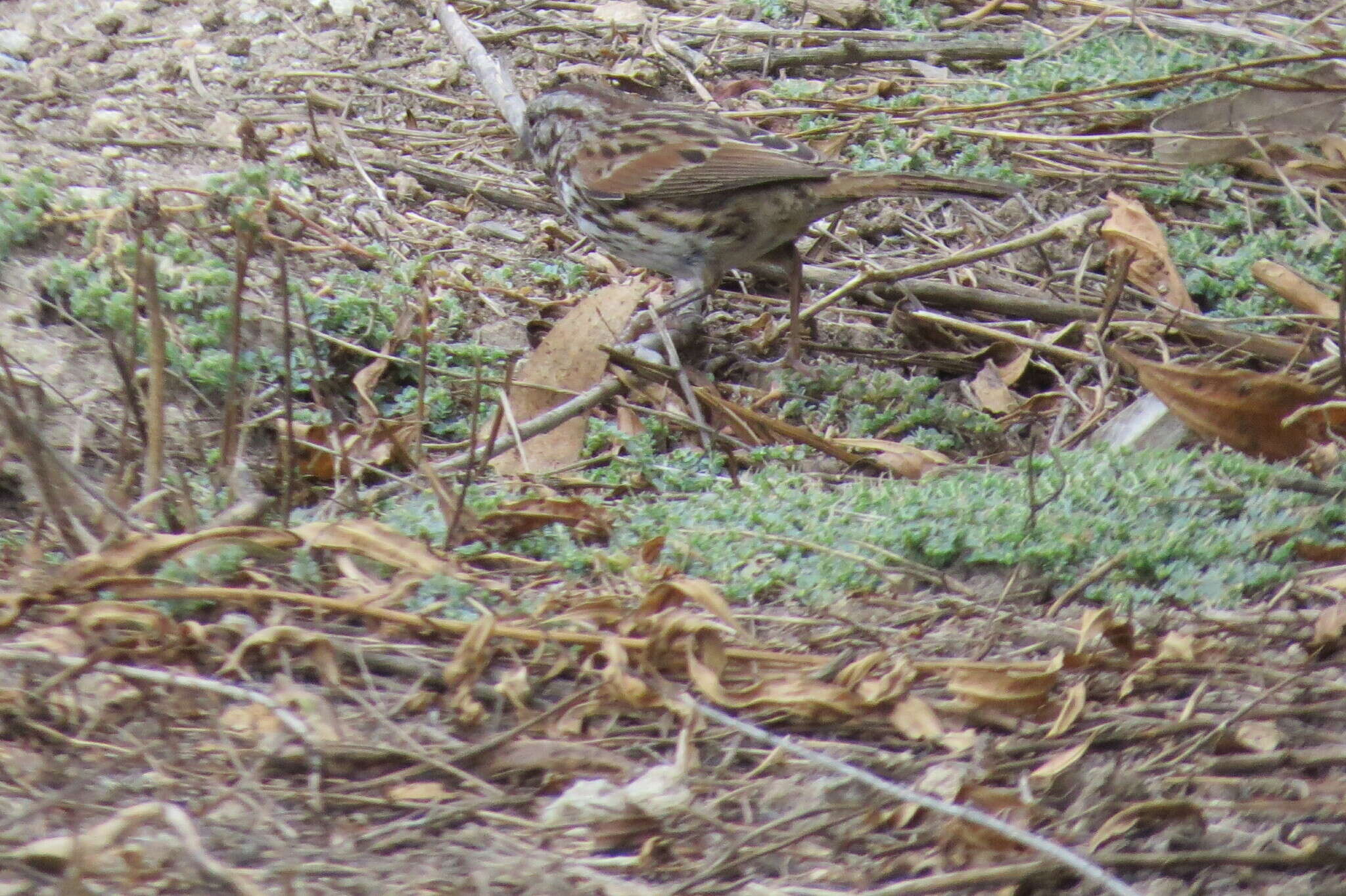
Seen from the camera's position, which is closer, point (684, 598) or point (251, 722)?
point (251, 722)

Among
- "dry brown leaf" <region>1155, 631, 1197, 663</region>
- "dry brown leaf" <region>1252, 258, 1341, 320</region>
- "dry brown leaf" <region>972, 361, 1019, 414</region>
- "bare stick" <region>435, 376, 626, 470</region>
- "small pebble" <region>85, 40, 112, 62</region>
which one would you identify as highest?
"small pebble" <region>85, 40, 112, 62</region>

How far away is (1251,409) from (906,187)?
142 centimetres

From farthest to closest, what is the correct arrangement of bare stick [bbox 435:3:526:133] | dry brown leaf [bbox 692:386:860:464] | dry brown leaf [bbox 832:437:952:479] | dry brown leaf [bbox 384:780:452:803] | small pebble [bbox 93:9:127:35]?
1. small pebble [bbox 93:9:127:35]
2. bare stick [bbox 435:3:526:133]
3. dry brown leaf [bbox 692:386:860:464]
4. dry brown leaf [bbox 832:437:952:479]
5. dry brown leaf [bbox 384:780:452:803]

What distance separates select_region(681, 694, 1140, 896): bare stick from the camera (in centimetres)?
203

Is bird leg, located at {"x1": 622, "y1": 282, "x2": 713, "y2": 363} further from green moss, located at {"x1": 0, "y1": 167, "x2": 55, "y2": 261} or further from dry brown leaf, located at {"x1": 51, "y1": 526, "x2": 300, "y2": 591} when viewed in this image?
dry brown leaf, located at {"x1": 51, "y1": 526, "x2": 300, "y2": 591}

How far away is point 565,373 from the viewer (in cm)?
455

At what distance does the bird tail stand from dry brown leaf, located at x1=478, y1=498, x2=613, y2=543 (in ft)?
6.06

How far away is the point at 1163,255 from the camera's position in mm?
4938

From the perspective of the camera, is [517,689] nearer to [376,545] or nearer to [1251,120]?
[376,545]

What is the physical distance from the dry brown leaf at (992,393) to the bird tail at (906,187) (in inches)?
22.9

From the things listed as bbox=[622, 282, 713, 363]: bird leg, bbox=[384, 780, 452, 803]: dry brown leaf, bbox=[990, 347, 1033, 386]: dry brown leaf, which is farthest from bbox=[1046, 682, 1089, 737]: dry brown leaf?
bbox=[622, 282, 713, 363]: bird leg

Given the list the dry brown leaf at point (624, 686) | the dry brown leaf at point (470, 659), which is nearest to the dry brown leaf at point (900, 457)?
the dry brown leaf at point (624, 686)

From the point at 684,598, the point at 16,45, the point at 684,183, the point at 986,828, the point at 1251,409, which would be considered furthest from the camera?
the point at 16,45

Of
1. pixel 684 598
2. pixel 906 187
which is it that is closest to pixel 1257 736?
pixel 684 598
